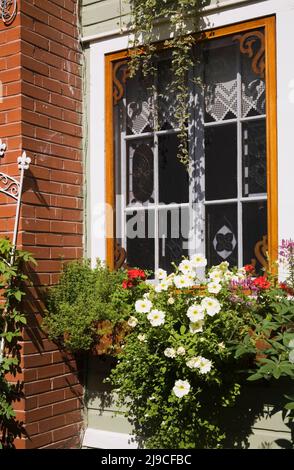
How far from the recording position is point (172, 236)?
4.11m

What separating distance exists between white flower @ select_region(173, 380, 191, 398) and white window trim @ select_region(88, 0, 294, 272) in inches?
40.5

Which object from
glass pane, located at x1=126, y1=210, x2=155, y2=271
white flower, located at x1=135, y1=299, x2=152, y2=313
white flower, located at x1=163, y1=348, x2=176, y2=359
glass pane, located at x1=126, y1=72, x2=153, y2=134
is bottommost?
white flower, located at x1=163, y1=348, x2=176, y2=359

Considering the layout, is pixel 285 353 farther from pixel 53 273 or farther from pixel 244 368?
pixel 53 273

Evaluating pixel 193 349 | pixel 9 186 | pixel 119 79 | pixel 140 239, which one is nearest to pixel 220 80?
pixel 119 79

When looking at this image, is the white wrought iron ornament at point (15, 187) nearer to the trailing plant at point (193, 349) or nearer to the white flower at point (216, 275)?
the trailing plant at point (193, 349)

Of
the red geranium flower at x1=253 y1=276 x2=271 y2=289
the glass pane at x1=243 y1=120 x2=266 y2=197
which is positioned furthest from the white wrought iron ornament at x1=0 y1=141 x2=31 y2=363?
the red geranium flower at x1=253 y1=276 x2=271 y2=289

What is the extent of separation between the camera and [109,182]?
431 cm

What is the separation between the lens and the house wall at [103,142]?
356 centimetres

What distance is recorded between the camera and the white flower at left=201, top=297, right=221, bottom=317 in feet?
10.7

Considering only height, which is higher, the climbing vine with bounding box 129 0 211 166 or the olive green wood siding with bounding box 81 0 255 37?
the olive green wood siding with bounding box 81 0 255 37

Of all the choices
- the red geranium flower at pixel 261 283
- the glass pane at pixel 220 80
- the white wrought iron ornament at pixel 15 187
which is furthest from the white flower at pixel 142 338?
the glass pane at pixel 220 80

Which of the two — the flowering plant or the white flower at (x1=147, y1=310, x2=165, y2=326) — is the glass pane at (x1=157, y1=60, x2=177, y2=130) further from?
the white flower at (x1=147, y1=310, x2=165, y2=326)

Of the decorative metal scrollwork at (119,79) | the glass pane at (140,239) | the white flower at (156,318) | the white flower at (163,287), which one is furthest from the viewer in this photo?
the decorative metal scrollwork at (119,79)

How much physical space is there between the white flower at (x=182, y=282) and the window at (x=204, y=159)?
1.70 ft
